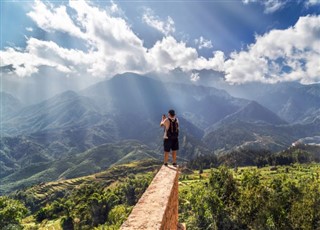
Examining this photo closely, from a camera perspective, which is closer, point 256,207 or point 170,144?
point 170,144

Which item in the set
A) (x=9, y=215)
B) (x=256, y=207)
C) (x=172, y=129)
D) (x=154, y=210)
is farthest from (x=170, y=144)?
(x=9, y=215)

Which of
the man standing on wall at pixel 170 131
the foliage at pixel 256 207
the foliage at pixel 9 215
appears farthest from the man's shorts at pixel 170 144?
the foliage at pixel 9 215

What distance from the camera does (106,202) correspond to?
13138cm

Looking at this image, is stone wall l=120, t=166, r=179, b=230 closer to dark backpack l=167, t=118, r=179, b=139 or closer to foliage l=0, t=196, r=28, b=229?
dark backpack l=167, t=118, r=179, b=139

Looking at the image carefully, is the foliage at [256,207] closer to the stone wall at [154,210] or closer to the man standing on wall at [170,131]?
the man standing on wall at [170,131]

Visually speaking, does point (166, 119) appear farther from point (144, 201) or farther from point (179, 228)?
point (144, 201)

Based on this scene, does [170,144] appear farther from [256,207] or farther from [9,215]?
[9,215]

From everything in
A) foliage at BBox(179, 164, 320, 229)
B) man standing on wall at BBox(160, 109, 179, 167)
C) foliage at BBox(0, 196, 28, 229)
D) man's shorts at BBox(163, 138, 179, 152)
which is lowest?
foliage at BBox(0, 196, 28, 229)

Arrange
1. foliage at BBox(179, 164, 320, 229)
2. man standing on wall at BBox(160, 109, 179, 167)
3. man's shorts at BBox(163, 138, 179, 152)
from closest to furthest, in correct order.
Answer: man standing on wall at BBox(160, 109, 179, 167) → man's shorts at BBox(163, 138, 179, 152) → foliage at BBox(179, 164, 320, 229)

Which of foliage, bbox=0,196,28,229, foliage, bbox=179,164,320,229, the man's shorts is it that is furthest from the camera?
foliage, bbox=0,196,28,229

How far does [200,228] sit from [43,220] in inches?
3911

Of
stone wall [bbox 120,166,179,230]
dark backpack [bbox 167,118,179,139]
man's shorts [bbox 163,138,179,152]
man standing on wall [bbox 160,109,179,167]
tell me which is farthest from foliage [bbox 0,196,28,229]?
stone wall [bbox 120,166,179,230]

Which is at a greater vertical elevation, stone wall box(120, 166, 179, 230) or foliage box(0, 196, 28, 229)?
stone wall box(120, 166, 179, 230)

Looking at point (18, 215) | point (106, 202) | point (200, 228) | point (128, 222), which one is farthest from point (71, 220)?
point (128, 222)
